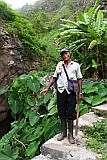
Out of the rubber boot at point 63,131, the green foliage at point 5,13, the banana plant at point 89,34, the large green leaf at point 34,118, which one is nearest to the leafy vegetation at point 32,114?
the large green leaf at point 34,118

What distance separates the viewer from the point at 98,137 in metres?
3.43

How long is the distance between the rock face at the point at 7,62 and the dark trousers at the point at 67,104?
13.1 ft

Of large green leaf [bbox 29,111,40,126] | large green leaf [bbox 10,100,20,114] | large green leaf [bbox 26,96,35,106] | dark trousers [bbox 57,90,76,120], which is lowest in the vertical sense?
large green leaf [bbox 29,111,40,126]

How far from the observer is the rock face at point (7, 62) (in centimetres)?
715

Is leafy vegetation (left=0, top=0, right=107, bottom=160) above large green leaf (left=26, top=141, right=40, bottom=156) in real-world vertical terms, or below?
above

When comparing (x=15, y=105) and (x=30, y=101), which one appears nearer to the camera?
(x=30, y=101)

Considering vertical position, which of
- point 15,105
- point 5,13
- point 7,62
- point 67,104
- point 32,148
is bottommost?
point 32,148

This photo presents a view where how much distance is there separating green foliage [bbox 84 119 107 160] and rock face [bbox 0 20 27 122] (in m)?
3.90

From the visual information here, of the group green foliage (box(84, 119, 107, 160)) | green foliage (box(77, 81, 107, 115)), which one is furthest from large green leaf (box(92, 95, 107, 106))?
green foliage (box(84, 119, 107, 160))

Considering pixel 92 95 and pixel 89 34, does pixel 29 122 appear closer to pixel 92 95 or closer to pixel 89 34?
pixel 92 95

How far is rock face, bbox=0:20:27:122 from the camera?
7146 millimetres

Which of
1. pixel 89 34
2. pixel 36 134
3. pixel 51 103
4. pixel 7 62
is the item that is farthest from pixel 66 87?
pixel 7 62

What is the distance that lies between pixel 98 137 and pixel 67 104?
62cm

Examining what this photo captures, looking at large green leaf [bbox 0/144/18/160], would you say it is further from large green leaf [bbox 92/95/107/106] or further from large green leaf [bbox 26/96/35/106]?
large green leaf [bbox 26/96/35/106]
